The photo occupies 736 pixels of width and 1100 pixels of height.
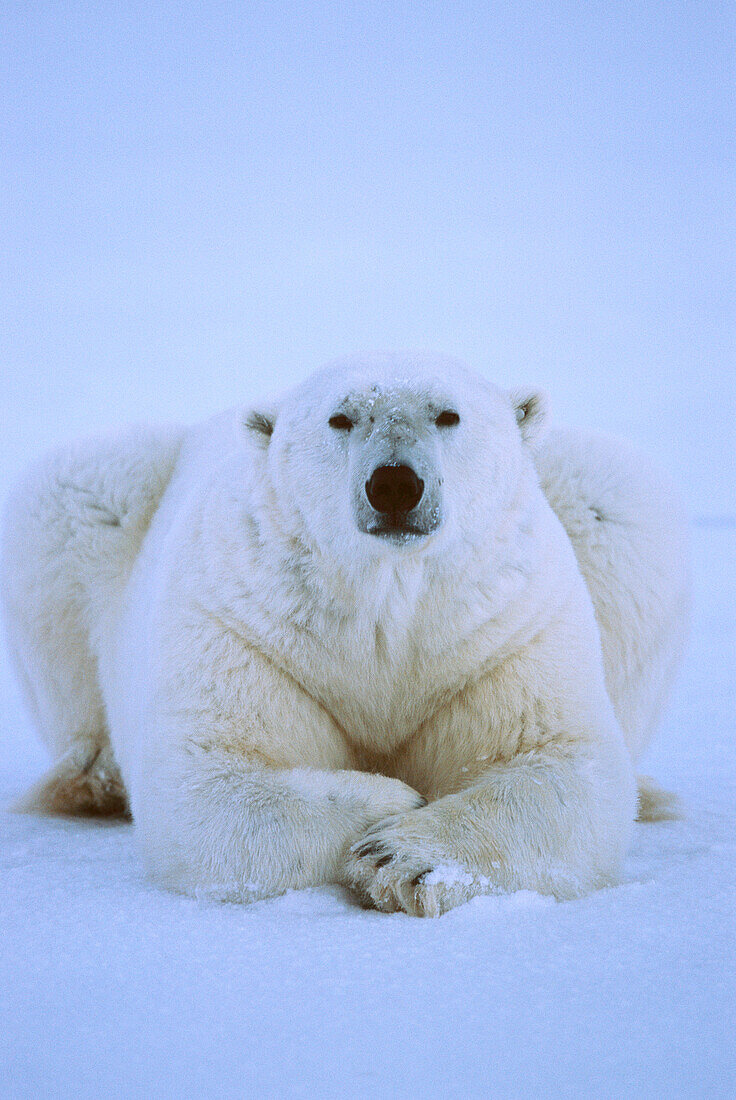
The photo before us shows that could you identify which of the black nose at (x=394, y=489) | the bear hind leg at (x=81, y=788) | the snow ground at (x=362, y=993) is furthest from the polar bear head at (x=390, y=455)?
the bear hind leg at (x=81, y=788)

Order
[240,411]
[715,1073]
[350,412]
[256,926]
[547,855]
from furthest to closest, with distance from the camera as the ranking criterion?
[240,411], [350,412], [547,855], [256,926], [715,1073]

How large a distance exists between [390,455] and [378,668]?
1.85 feet

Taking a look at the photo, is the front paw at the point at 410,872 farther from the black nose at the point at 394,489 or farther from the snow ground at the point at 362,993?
the black nose at the point at 394,489

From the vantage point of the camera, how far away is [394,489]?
7.44 feet

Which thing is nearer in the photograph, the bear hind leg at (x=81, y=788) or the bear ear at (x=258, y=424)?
the bear ear at (x=258, y=424)

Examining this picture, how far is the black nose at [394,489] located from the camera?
2.26 meters

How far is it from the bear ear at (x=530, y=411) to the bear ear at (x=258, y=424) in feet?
2.13

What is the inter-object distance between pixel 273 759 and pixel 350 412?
0.83 meters

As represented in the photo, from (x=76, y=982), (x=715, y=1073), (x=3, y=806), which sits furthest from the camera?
(x=3, y=806)

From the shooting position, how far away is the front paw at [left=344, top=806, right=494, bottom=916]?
79.5 inches

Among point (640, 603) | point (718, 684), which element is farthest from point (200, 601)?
point (718, 684)

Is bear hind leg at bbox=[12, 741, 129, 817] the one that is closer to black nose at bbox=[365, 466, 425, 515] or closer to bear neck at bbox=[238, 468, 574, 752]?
bear neck at bbox=[238, 468, 574, 752]

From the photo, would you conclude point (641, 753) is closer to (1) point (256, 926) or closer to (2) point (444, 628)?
(2) point (444, 628)

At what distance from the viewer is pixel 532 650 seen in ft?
8.50
